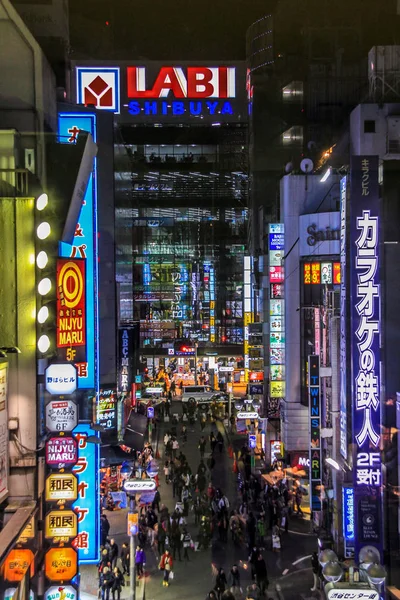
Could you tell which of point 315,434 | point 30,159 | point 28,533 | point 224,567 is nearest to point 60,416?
point 28,533

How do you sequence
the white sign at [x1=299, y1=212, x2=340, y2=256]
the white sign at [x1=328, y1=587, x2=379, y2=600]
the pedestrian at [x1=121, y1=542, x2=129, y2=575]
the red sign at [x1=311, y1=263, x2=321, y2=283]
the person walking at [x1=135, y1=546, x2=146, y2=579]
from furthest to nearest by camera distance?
the red sign at [x1=311, y1=263, x2=321, y2=283] → the white sign at [x1=299, y1=212, x2=340, y2=256] → the person walking at [x1=135, y1=546, x2=146, y2=579] → the pedestrian at [x1=121, y1=542, x2=129, y2=575] → the white sign at [x1=328, y1=587, x2=379, y2=600]

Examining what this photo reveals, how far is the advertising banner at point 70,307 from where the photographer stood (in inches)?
446

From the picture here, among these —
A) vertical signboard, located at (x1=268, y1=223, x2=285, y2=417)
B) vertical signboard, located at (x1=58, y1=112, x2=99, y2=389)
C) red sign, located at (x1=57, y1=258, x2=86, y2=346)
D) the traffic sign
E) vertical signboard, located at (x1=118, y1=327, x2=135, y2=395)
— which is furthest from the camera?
vertical signboard, located at (x1=268, y1=223, x2=285, y2=417)

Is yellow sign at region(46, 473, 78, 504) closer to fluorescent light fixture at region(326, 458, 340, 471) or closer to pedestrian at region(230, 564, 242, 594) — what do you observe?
pedestrian at region(230, 564, 242, 594)

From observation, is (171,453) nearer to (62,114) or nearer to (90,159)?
(62,114)

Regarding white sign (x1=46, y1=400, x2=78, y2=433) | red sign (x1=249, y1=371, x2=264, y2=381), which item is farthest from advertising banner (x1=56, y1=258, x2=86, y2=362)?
red sign (x1=249, y1=371, x2=264, y2=381)

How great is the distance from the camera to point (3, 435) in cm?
954

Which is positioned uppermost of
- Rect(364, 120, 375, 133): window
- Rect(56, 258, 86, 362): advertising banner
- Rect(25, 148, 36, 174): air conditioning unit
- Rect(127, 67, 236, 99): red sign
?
Rect(127, 67, 236, 99): red sign

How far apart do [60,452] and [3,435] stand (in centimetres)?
145

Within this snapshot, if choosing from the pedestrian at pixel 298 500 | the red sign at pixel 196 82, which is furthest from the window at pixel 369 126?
the red sign at pixel 196 82

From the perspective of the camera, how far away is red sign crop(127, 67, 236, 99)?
39344mm

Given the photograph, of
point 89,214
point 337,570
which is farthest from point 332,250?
point 337,570

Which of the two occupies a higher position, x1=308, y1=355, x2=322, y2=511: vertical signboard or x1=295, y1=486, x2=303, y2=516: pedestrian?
x1=308, y1=355, x2=322, y2=511: vertical signboard

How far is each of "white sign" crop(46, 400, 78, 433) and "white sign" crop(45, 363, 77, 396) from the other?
18 centimetres
